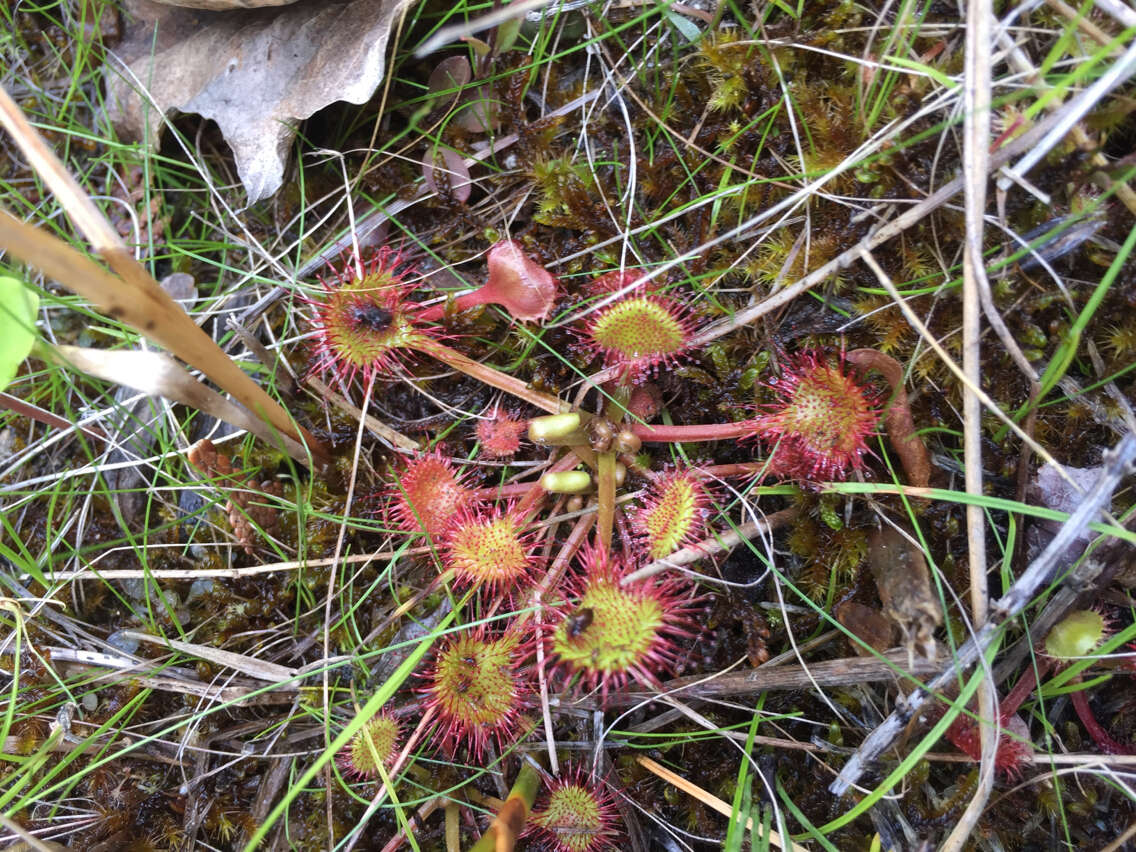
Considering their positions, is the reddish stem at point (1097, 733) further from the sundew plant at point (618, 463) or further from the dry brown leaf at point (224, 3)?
the dry brown leaf at point (224, 3)

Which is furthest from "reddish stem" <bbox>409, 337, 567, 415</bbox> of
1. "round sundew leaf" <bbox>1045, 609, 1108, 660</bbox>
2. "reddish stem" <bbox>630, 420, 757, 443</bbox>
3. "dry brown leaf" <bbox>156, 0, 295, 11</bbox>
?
"round sundew leaf" <bbox>1045, 609, 1108, 660</bbox>

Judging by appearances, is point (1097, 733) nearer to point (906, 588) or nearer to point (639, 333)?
point (906, 588)

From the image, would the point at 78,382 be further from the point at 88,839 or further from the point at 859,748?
the point at 859,748

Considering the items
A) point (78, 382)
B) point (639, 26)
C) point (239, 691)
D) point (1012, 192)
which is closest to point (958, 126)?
point (1012, 192)

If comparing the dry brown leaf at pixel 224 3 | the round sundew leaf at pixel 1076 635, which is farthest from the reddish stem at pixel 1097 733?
the dry brown leaf at pixel 224 3

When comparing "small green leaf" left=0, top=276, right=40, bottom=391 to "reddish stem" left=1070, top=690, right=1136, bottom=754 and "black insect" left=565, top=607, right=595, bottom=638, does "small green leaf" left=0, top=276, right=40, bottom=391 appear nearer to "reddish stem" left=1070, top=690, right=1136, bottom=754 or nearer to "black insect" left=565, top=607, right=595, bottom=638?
"black insect" left=565, top=607, right=595, bottom=638

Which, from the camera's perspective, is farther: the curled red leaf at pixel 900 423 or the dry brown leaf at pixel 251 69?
the dry brown leaf at pixel 251 69
